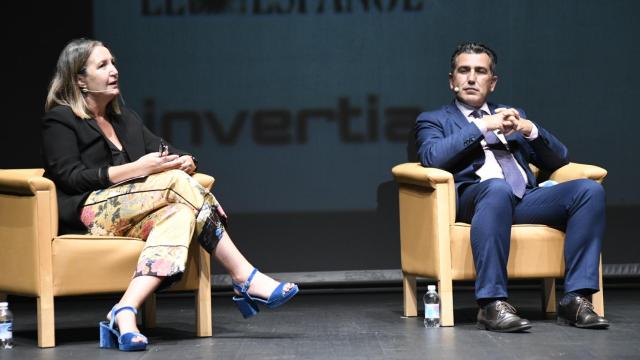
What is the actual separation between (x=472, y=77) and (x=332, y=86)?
3.43 feet

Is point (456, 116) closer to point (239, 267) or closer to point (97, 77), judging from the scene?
point (239, 267)

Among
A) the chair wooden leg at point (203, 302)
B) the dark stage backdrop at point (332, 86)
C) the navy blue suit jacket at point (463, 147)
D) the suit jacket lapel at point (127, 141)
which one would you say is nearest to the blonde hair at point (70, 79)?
the suit jacket lapel at point (127, 141)

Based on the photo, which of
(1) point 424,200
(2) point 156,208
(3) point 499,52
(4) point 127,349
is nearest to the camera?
(4) point 127,349

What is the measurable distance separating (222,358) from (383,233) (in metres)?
2.16

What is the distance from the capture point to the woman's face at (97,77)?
14.3ft

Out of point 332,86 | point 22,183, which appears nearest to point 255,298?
point 22,183

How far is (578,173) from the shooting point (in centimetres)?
466

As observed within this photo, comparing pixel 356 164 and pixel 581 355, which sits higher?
pixel 356 164

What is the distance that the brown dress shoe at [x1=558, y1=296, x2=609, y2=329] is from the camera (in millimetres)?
4172

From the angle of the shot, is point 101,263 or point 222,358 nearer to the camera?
point 222,358

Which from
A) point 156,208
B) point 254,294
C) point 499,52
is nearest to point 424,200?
point 254,294

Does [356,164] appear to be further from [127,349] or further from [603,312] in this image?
[127,349]

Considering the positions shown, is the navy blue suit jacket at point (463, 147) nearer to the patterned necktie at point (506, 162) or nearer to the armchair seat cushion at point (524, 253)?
the patterned necktie at point (506, 162)

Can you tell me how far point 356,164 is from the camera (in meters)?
5.70
